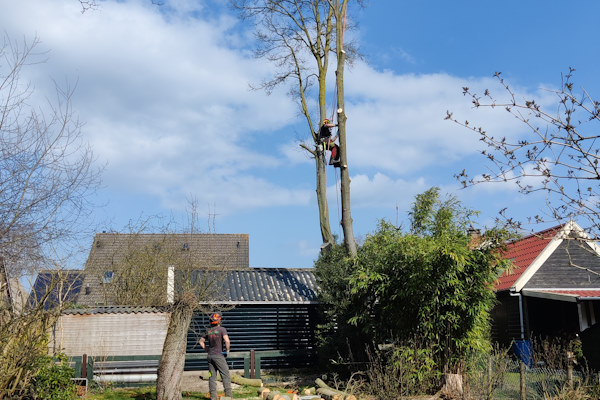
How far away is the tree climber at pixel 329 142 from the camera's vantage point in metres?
19.3

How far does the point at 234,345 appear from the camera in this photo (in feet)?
63.3

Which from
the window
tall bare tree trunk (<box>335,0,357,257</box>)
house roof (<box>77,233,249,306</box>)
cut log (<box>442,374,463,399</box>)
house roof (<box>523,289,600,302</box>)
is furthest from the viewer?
house roof (<box>77,233,249,306</box>)

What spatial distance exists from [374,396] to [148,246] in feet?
38.1

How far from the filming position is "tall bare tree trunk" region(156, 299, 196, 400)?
38.0ft

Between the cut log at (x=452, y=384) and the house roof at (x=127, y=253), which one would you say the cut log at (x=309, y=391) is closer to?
the cut log at (x=452, y=384)

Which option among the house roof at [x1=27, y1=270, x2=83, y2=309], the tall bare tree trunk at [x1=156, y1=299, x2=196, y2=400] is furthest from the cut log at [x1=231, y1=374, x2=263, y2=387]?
the house roof at [x1=27, y1=270, x2=83, y2=309]

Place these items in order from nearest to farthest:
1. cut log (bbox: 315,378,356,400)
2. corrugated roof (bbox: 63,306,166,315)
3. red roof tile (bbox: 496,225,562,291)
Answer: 1. cut log (bbox: 315,378,356,400)
2. corrugated roof (bbox: 63,306,166,315)
3. red roof tile (bbox: 496,225,562,291)

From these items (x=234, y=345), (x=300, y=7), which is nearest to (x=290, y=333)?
(x=234, y=345)

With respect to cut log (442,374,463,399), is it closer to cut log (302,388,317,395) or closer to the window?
cut log (302,388,317,395)

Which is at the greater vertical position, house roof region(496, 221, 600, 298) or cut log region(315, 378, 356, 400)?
house roof region(496, 221, 600, 298)

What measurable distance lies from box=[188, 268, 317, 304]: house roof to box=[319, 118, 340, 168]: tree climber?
4.32 m

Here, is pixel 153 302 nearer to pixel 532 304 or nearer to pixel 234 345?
pixel 234 345

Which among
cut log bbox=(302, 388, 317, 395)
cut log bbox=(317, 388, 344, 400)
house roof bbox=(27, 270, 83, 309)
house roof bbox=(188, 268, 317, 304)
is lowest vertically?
cut log bbox=(302, 388, 317, 395)

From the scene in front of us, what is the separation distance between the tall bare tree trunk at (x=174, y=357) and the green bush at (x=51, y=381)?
68.6 inches
